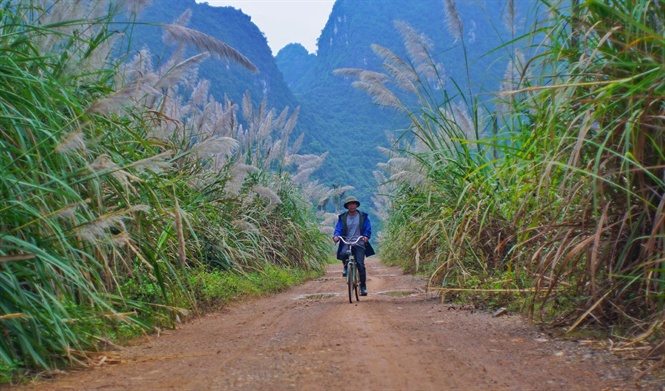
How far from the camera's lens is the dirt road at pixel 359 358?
12.4ft

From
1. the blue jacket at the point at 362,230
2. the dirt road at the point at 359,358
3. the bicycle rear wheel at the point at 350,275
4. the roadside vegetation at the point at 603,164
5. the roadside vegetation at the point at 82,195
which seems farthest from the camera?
the blue jacket at the point at 362,230

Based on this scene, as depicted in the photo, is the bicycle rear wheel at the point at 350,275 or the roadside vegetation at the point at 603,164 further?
the bicycle rear wheel at the point at 350,275

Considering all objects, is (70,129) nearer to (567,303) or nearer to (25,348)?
(25,348)

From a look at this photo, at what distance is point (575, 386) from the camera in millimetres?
3609

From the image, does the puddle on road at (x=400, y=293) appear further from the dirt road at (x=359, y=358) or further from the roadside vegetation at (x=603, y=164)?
the roadside vegetation at (x=603, y=164)

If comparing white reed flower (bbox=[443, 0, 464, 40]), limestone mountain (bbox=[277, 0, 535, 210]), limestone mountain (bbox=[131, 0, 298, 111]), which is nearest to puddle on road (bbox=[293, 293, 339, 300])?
white reed flower (bbox=[443, 0, 464, 40])

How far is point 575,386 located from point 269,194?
→ 25.4 feet

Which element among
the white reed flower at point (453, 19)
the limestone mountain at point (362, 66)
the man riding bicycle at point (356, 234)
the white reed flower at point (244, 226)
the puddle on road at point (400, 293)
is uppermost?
the limestone mountain at point (362, 66)

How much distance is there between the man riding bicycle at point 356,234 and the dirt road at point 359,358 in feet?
9.56

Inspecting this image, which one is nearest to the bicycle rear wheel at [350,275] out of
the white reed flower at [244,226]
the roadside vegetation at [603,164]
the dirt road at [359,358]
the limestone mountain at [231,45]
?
the white reed flower at [244,226]

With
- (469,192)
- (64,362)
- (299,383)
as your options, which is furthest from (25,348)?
(469,192)

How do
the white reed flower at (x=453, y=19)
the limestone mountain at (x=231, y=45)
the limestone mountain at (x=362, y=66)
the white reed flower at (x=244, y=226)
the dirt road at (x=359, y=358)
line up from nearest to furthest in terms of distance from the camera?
the dirt road at (x=359, y=358)
the white reed flower at (x=453, y=19)
the white reed flower at (x=244, y=226)
the limestone mountain at (x=231, y=45)
the limestone mountain at (x=362, y=66)

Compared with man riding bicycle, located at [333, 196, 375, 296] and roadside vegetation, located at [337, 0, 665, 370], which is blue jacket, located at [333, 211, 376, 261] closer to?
man riding bicycle, located at [333, 196, 375, 296]

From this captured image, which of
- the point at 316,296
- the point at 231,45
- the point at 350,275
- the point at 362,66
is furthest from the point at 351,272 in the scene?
the point at 362,66
